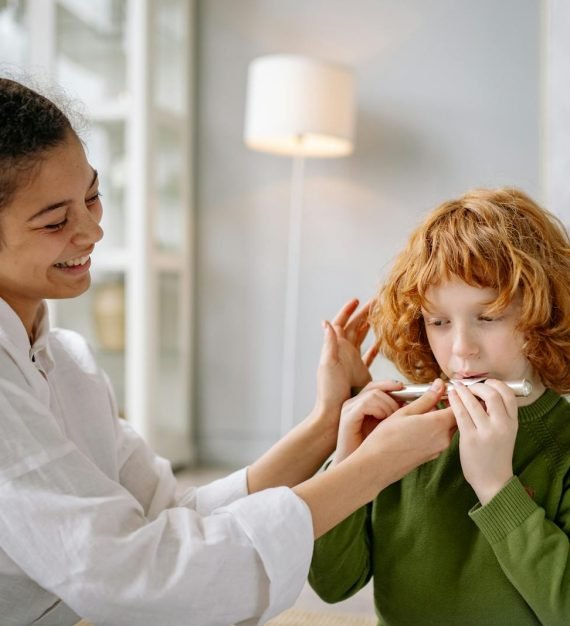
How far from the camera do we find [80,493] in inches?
34.7

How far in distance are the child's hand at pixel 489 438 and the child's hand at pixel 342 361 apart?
315 millimetres

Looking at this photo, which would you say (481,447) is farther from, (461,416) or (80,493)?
(80,493)

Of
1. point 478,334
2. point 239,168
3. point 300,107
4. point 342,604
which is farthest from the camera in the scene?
point 239,168

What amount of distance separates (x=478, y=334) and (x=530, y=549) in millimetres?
273

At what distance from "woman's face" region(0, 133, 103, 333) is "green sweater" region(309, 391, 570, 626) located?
496 mm

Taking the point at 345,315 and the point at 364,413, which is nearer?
the point at 364,413

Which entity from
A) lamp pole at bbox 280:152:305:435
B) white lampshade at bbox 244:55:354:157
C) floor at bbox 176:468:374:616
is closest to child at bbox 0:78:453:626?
floor at bbox 176:468:374:616

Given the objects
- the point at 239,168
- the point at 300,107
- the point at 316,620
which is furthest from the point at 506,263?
the point at 239,168

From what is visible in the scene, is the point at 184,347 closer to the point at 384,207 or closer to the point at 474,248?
the point at 384,207

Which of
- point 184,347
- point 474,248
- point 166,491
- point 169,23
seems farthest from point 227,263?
point 474,248

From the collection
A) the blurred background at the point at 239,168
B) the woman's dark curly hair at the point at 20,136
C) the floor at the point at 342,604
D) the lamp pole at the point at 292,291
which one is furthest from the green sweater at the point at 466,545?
the lamp pole at the point at 292,291

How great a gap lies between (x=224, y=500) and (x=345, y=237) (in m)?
2.50

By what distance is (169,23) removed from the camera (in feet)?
11.8

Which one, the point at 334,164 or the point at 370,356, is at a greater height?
the point at 334,164
